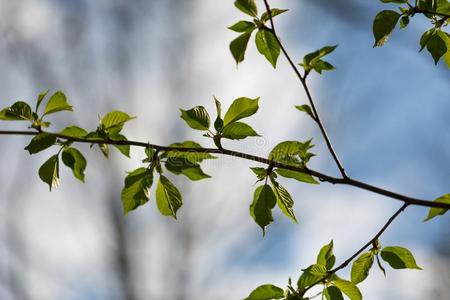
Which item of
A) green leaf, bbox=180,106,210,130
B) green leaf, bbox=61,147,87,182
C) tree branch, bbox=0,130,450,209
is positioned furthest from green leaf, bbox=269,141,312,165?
green leaf, bbox=61,147,87,182

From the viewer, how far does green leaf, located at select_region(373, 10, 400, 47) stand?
862mm

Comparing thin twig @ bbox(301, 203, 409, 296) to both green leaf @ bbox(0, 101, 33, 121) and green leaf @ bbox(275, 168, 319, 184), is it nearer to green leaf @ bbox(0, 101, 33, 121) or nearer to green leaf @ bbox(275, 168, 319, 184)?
green leaf @ bbox(275, 168, 319, 184)

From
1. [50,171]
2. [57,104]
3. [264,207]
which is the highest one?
[57,104]

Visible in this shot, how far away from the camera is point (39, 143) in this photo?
0.79 meters

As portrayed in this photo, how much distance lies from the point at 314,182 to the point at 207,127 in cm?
19

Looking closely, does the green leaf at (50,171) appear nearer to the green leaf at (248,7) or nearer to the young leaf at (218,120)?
the young leaf at (218,120)

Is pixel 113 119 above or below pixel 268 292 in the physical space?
above

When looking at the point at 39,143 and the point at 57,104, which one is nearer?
the point at 39,143

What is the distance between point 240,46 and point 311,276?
39 centimetres

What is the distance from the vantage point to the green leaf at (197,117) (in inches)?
33.0

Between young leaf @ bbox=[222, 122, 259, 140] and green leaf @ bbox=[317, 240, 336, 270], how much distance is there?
233 mm

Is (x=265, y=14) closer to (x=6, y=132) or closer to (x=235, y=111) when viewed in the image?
(x=235, y=111)

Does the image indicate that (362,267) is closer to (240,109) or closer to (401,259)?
(401,259)

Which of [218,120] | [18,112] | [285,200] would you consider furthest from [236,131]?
[18,112]
